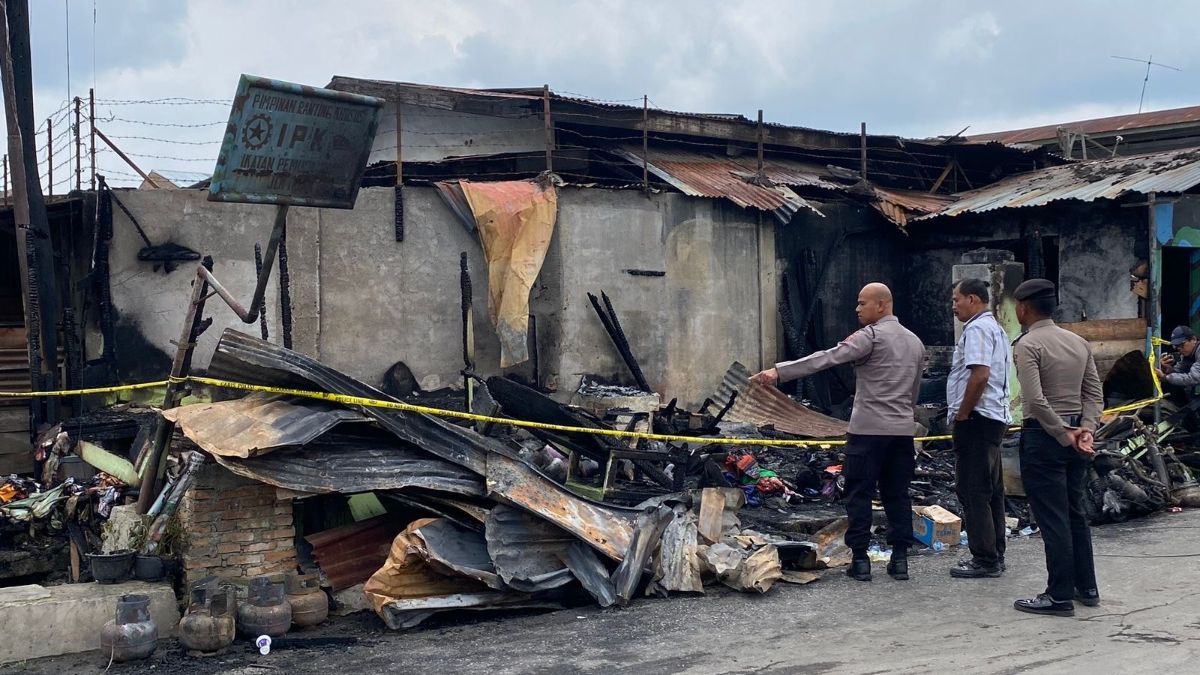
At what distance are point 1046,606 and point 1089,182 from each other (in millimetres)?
9354

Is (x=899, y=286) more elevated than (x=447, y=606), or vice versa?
(x=899, y=286)

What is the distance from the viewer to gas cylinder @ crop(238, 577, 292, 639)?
5.52 m

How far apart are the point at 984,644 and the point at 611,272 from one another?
8.35m

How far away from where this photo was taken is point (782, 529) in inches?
316

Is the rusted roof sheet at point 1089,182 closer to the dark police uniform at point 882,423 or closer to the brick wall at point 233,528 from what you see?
the dark police uniform at point 882,423

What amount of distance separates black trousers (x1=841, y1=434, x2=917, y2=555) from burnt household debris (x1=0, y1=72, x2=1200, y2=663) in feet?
1.59

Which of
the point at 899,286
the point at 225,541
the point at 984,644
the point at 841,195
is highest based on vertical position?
the point at 841,195

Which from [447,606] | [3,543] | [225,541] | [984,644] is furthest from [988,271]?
[3,543]

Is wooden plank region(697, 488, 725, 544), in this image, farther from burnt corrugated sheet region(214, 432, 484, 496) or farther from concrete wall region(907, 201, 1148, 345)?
concrete wall region(907, 201, 1148, 345)

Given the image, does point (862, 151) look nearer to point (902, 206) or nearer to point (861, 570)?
point (902, 206)

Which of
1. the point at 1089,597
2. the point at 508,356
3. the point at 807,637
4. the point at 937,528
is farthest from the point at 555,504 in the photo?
the point at 508,356

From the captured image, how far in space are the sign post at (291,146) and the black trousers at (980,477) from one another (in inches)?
162

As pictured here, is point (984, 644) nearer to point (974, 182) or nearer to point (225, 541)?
point (225, 541)

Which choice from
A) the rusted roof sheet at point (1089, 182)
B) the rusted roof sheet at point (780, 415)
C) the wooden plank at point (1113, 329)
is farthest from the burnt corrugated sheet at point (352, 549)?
the rusted roof sheet at point (1089, 182)
